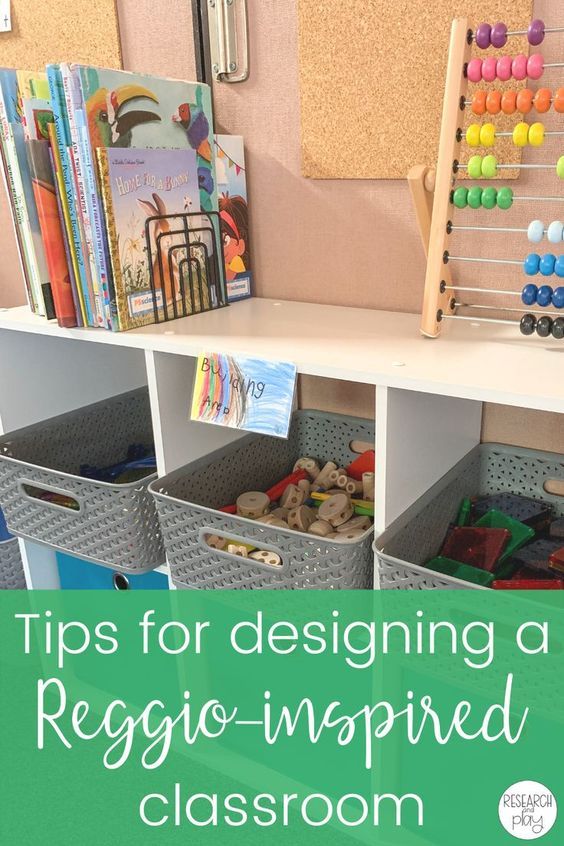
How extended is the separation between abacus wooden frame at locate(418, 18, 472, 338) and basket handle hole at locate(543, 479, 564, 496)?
308mm

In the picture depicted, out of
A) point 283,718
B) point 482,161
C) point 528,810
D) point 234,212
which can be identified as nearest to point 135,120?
point 234,212

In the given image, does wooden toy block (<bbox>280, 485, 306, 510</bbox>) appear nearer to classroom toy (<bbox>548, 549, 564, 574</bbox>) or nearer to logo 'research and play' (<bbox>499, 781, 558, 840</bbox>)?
classroom toy (<bbox>548, 549, 564, 574</bbox>)

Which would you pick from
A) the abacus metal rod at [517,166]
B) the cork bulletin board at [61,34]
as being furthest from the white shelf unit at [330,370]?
the cork bulletin board at [61,34]

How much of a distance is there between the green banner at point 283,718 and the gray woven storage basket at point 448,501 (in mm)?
27

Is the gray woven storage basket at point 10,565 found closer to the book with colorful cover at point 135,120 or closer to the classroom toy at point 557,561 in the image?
the book with colorful cover at point 135,120

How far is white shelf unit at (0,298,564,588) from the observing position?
2.98ft

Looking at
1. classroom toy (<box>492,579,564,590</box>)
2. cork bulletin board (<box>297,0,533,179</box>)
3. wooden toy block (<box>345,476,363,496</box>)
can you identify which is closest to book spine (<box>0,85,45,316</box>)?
cork bulletin board (<box>297,0,533,179</box>)

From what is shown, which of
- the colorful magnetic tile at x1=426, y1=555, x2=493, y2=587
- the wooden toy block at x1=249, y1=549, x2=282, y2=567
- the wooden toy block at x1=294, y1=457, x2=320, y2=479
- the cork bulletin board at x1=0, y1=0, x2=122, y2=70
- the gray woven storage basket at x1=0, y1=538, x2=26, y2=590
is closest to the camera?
the colorful magnetic tile at x1=426, y1=555, x2=493, y2=587

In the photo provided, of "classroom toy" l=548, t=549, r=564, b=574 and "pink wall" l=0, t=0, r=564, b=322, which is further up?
"pink wall" l=0, t=0, r=564, b=322

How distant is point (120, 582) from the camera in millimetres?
1413

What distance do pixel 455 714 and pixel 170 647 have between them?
1.61 feet

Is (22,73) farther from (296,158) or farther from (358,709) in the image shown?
(358,709)

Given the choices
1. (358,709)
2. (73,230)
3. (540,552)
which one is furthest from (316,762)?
(73,230)

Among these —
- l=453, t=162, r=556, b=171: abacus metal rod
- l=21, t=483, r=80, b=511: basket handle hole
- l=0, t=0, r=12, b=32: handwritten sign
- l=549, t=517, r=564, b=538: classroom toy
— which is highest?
l=0, t=0, r=12, b=32: handwritten sign
